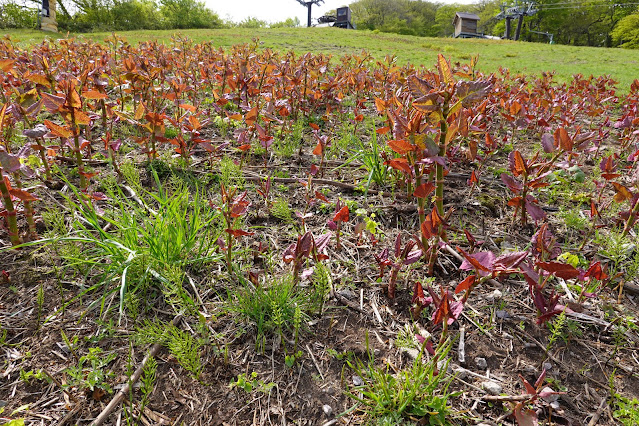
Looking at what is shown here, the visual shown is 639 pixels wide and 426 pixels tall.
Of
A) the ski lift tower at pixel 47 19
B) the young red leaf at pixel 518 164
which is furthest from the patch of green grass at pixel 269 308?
the ski lift tower at pixel 47 19

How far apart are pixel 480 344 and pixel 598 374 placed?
412mm

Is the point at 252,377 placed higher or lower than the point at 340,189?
lower

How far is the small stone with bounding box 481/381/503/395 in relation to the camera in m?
1.22

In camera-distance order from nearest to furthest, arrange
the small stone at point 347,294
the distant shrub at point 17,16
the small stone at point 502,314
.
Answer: the small stone at point 502,314, the small stone at point 347,294, the distant shrub at point 17,16

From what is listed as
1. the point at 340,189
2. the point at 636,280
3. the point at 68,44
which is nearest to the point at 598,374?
the point at 636,280

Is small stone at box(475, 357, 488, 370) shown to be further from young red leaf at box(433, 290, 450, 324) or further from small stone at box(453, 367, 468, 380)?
young red leaf at box(433, 290, 450, 324)

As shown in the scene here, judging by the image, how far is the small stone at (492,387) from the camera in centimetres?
122

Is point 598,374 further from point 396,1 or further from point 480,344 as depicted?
point 396,1

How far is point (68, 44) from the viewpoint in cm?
565

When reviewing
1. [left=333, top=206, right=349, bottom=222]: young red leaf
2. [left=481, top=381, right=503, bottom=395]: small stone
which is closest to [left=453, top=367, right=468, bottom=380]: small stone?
[left=481, top=381, right=503, bottom=395]: small stone

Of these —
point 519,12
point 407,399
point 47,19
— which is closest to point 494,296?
point 407,399

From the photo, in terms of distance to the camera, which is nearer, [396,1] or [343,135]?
[343,135]

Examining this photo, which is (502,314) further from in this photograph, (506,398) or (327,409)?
(327,409)

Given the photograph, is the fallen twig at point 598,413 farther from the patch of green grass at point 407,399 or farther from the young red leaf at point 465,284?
the young red leaf at point 465,284
